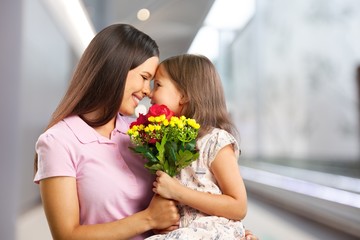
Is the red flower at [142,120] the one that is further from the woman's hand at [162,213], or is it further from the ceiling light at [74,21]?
the ceiling light at [74,21]

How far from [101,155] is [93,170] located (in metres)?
0.08

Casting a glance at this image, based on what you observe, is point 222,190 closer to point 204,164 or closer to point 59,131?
point 204,164

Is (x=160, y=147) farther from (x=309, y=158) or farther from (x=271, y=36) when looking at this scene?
(x=271, y=36)

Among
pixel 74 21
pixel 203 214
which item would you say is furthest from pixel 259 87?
pixel 203 214

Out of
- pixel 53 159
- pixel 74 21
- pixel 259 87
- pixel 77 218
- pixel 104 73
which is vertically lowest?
pixel 259 87

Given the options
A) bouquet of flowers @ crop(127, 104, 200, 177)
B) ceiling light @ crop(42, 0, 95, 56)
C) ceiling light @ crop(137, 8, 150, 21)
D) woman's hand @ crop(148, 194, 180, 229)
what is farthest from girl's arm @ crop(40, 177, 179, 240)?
ceiling light @ crop(137, 8, 150, 21)

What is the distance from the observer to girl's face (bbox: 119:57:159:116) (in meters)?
1.79

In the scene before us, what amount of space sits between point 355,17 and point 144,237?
392cm

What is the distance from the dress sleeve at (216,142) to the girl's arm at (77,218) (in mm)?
260

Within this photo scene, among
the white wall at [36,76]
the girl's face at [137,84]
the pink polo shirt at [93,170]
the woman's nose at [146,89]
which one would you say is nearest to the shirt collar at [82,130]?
the pink polo shirt at [93,170]

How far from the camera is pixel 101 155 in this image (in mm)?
1725

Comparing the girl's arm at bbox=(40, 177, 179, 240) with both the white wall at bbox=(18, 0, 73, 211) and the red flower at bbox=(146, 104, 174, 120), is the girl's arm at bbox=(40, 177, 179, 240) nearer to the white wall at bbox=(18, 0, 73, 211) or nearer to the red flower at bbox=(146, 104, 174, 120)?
the red flower at bbox=(146, 104, 174, 120)

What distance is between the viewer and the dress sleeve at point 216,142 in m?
1.72

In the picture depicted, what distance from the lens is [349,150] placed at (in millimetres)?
5047
